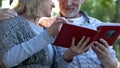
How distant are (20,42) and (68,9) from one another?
1.98ft

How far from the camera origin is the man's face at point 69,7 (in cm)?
344

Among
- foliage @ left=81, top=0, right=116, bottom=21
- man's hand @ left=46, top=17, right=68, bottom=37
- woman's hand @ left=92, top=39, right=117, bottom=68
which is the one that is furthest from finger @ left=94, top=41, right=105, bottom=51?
foliage @ left=81, top=0, right=116, bottom=21

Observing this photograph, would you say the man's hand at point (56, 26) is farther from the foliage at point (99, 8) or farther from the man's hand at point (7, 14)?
the foliage at point (99, 8)

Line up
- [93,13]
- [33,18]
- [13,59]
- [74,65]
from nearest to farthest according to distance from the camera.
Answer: [13,59], [33,18], [74,65], [93,13]

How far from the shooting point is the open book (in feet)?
9.52

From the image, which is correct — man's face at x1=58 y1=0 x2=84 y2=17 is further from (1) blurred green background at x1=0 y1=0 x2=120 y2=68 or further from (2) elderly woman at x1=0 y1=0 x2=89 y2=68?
(1) blurred green background at x1=0 y1=0 x2=120 y2=68

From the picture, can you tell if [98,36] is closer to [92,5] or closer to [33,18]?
[33,18]

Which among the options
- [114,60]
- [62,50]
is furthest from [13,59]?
[114,60]

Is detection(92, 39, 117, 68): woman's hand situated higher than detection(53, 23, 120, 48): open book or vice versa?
detection(53, 23, 120, 48): open book

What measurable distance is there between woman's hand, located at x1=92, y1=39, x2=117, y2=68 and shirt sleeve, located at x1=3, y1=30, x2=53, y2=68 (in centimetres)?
39

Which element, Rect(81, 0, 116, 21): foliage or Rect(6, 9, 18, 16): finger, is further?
Rect(81, 0, 116, 21): foliage

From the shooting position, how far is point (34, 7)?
307 cm

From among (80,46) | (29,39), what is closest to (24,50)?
(29,39)

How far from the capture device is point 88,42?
9.79 feet
